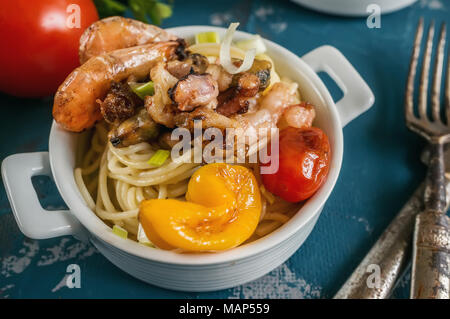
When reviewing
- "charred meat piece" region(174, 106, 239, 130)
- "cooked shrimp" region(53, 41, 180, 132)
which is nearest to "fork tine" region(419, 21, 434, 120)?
"charred meat piece" region(174, 106, 239, 130)

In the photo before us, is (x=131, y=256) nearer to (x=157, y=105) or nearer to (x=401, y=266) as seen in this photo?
(x=157, y=105)

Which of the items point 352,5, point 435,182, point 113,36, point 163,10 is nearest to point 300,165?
point 435,182

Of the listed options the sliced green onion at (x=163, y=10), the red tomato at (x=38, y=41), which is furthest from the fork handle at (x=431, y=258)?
the red tomato at (x=38, y=41)

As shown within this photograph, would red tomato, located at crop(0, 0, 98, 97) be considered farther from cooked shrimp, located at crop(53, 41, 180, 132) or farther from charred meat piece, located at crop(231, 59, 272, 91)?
charred meat piece, located at crop(231, 59, 272, 91)

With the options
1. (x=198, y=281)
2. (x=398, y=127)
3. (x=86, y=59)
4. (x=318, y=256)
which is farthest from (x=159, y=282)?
(x=398, y=127)

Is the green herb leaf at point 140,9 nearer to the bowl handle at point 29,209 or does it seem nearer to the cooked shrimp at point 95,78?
the cooked shrimp at point 95,78

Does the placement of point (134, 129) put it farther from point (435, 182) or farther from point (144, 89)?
point (435, 182)

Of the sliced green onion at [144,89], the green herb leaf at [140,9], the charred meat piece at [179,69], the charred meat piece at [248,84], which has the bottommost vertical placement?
the sliced green onion at [144,89]
